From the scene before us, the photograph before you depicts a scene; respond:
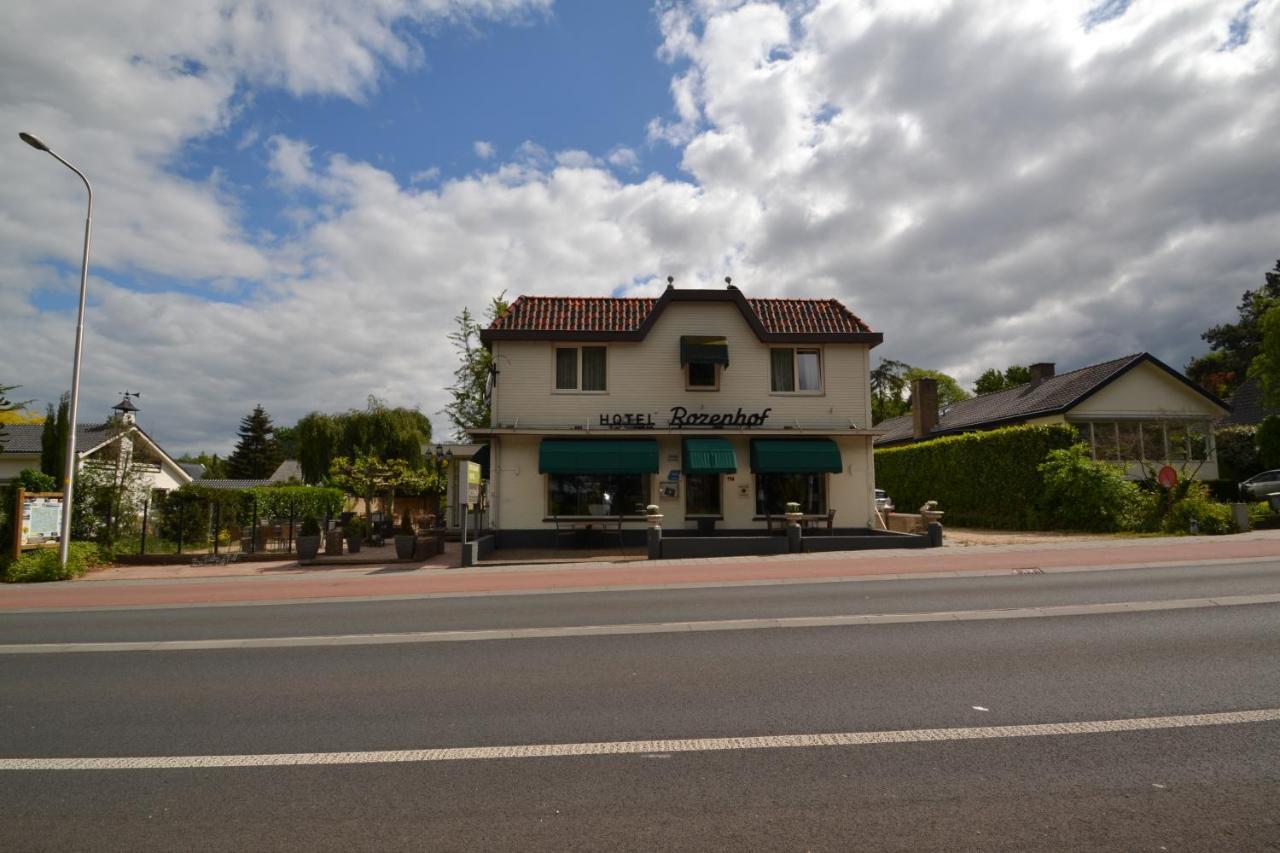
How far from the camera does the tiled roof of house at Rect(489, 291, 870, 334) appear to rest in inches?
953

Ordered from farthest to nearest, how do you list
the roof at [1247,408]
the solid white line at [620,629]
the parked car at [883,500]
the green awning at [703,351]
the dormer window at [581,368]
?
the roof at [1247,408] < the parked car at [883,500] < the dormer window at [581,368] < the green awning at [703,351] < the solid white line at [620,629]

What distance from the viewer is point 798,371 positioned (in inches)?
966

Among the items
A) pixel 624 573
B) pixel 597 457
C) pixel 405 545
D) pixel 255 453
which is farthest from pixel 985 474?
pixel 255 453

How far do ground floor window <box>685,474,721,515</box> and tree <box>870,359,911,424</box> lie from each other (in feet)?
160

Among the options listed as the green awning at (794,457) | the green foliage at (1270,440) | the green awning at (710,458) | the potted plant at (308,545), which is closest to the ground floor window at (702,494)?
the green awning at (710,458)

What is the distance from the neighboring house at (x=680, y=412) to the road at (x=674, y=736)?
13.3 m

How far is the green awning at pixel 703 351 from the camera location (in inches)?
925

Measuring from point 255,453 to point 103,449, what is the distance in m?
61.2

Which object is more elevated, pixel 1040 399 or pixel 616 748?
pixel 1040 399

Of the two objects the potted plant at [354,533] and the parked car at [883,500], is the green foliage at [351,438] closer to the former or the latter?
the potted plant at [354,533]

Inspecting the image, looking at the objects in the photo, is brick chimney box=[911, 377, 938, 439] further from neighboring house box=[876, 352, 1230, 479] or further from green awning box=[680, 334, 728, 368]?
green awning box=[680, 334, 728, 368]

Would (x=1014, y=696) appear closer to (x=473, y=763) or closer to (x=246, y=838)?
(x=473, y=763)

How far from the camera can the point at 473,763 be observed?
16.8 feet

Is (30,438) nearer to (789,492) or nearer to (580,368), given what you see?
(580,368)
